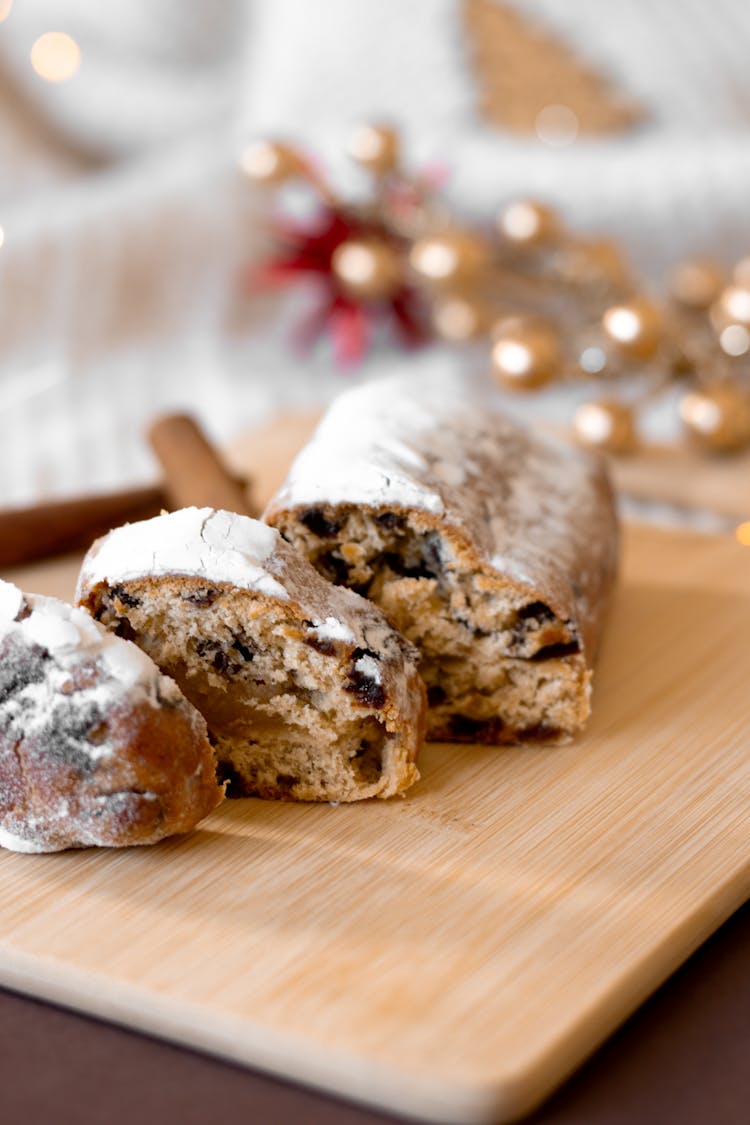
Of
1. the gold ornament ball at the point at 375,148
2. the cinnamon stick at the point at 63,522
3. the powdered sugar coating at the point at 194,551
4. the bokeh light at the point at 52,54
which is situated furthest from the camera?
the bokeh light at the point at 52,54

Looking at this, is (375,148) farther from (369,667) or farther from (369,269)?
(369,667)

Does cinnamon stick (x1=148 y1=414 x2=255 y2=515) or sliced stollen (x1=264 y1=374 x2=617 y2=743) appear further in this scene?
cinnamon stick (x1=148 y1=414 x2=255 y2=515)

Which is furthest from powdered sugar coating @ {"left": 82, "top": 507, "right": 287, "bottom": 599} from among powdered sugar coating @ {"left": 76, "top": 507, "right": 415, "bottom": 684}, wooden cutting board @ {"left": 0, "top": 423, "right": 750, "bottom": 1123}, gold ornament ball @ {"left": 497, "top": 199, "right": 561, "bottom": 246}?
gold ornament ball @ {"left": 497, "top": 199, "right": 561, "bottom": 246}

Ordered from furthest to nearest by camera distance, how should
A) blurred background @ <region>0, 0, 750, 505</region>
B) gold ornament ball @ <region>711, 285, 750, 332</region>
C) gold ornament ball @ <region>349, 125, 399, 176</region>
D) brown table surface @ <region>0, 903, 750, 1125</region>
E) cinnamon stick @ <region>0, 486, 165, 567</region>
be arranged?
blurred background @ <region>0, 0, 750, 505</region>
gold ornament ball @ <region>349, 125, 399, 176</region>
gold ornament ball @ <region>711, 285, 750, 332</region>
cinnamon stick @ <region>0, 486, 165, 567</region>
brown table surface @ <region>0, 903, 750, 1125</region>

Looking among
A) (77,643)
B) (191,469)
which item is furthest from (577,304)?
(77,643)

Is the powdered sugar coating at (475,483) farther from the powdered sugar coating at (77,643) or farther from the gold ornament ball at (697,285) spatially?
the gold ornament ball at (697,285)

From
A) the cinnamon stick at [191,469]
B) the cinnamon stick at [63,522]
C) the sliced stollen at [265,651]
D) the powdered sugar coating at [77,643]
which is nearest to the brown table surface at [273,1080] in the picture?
the powdered sugar coating at [77,643]

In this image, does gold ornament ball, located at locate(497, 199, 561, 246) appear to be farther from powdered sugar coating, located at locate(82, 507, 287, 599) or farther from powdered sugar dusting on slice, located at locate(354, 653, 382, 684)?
powdered sugar dusting on slice, located at locate(354, 653, 382, 684)
